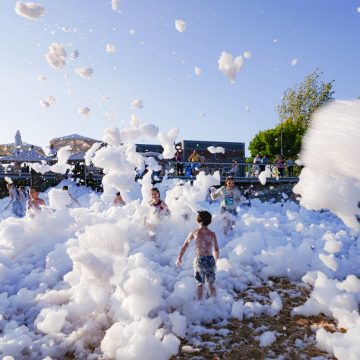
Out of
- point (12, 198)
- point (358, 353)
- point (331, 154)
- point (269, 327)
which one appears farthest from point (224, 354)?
point (12, 198)

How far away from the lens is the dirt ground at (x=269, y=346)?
4551 millimetres

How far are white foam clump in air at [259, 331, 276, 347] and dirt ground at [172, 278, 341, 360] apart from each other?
1.8 inches

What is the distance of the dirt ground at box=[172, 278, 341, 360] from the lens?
14.9ft

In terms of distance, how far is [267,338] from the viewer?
4836mm

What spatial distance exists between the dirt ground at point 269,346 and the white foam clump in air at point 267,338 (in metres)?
0.05

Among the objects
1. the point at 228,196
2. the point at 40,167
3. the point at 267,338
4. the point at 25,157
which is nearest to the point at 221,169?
the point at 40,167

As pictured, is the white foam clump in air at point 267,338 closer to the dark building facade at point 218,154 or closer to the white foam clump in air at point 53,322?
the white foam clump in air at point 53,322

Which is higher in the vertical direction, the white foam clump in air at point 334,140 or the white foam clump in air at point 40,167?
the white foam clump in air at point 334,140

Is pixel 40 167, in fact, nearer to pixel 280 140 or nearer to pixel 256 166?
pixel 256 166

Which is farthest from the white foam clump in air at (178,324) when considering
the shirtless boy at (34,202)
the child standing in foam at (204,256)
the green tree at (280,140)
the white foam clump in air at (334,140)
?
the green tree at (280,140)

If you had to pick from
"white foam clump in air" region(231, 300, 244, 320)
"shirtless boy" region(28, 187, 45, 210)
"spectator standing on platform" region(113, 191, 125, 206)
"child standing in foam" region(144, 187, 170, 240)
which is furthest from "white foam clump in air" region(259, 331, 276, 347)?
"spectator standing on platform" region(113, 191, 125, 206)

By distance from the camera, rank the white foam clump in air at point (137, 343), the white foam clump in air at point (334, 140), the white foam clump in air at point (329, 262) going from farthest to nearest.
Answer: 1. the white foam clump in air at point (329, 262)
2. the white foam clump in air at point (137, 343)
3. the white foam clump in air at point (334, 140)

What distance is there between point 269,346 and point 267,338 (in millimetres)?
107

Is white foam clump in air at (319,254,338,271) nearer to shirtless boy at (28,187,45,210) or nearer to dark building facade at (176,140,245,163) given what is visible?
shirtless boy at (28,187,45,210)
